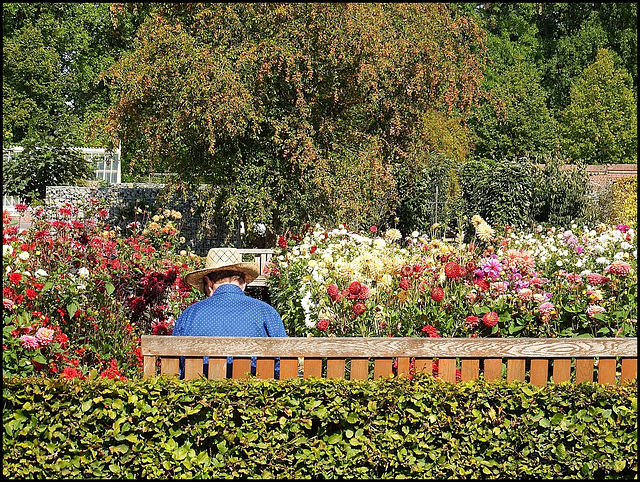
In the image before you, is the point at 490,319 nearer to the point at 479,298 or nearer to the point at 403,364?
the point at 479,298

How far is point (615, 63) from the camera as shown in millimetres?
25125

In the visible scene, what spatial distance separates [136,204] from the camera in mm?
15180

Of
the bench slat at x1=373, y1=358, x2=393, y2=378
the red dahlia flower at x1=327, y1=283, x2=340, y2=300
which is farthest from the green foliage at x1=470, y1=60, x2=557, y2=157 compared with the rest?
the bench slat at x1=373, y1=358, x2=393, y2=378

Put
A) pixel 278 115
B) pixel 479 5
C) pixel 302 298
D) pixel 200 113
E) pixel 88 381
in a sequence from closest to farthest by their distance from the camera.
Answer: pixel 88 381
pixel 302 298
pixel 200 113
pixel 278 115
pixel 479 5

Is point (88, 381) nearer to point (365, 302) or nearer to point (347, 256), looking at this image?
point (365, 302)

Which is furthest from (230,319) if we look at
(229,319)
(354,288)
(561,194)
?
(561,194)

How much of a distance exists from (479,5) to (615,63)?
8.58 metres

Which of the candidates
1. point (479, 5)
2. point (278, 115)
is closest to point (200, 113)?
point (278, 115)

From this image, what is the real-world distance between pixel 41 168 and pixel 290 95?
9832mm

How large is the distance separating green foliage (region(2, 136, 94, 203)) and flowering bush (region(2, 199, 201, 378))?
498 inches

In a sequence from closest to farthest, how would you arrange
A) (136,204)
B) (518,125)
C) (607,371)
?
(607,371) < (136,204) < (518,125)

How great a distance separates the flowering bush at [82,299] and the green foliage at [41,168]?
41.5ft

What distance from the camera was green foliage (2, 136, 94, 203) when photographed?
17.6m

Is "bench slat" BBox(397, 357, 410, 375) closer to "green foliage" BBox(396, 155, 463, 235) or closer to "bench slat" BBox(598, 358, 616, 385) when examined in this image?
"bench slat" BBox(598, 358, 616, 385)
